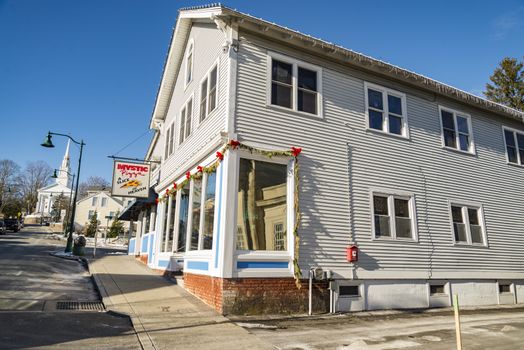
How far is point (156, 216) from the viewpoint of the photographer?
56.3 feet

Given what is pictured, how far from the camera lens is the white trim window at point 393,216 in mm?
11398

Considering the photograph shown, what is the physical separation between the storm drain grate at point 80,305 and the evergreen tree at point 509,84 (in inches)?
1288

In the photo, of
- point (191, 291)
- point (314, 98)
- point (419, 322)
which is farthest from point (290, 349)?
→ point (314, 98)

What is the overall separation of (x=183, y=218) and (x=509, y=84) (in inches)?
1185

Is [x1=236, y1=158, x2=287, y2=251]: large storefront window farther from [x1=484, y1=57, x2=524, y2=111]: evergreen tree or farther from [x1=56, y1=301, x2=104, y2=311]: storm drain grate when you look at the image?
[x1=484, y1=57, x2=524, y2=111]: evergreen tree

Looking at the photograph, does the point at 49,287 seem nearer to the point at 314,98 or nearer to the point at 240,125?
the point at 240,125

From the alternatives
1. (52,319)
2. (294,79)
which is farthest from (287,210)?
(52,319)

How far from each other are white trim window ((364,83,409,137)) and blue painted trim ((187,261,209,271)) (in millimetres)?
6769

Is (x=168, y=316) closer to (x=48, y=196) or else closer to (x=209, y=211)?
(x=209, y=211)

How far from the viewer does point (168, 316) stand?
26.3ft

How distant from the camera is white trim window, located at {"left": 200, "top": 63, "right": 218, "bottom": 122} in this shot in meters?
11.2

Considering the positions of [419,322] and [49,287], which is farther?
[49,287]

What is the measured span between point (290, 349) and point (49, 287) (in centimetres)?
829

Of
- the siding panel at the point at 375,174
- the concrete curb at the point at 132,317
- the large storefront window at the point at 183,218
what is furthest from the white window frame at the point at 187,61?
the concrete curb at the point at 132,317
